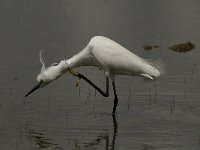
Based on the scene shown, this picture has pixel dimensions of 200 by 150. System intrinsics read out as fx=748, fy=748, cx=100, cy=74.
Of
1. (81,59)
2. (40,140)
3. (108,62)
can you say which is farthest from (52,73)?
(40,140)

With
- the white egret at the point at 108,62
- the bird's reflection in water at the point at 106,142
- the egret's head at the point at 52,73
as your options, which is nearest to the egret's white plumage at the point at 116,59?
the white egret at the point at 108,62

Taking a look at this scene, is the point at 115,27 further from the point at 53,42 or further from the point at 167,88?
the point at 167,88

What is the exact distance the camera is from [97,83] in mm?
14773

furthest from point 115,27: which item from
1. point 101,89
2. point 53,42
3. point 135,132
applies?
point 135,132

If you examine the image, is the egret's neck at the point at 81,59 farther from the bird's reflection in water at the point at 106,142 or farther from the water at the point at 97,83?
the bird's reflection in water at the point at 106,142

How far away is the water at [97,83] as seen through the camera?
37.2 feet

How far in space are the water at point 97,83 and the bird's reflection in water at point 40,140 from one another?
1 cm

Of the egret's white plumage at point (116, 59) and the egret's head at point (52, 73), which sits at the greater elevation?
the egret's white plumage at point (116, 59)

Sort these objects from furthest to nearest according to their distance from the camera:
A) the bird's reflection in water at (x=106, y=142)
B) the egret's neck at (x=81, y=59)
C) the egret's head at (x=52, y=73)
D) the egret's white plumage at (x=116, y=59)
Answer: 1. the egret's neck at (x=81, y=59)
2. the egret's head at (x=52, y=73)
3. the egret's white plumage at (x=116, y=59)
4. the bird's reflection in water at (x=106, y=142)

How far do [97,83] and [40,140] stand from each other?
3679mm

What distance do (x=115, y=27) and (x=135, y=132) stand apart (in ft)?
30.6

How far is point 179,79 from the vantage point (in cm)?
1489

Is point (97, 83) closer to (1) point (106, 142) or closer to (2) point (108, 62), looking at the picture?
(2) point (108, 62)

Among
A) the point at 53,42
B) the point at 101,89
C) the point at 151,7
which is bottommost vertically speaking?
the point at 101,89
